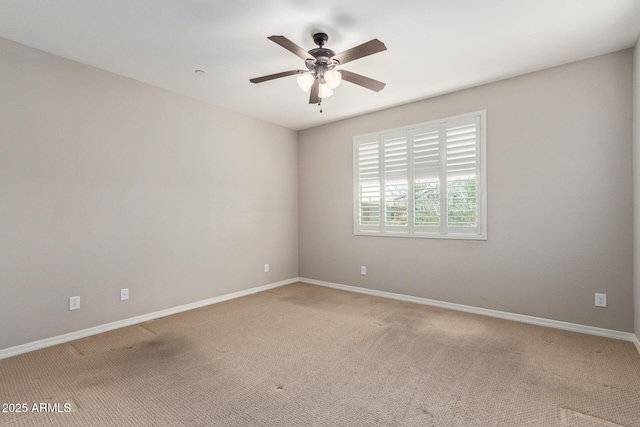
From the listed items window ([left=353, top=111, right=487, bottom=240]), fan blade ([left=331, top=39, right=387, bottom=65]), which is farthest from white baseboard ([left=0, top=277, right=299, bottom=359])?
fan blade ([left=331, top=39, right=387, bottom=65])

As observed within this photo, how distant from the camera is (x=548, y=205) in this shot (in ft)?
10.9

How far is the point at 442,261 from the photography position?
4062mm

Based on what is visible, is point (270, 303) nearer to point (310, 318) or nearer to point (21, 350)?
point (310, 318)

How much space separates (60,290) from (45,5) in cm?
241

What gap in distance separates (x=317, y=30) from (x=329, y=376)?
2746 millimetres

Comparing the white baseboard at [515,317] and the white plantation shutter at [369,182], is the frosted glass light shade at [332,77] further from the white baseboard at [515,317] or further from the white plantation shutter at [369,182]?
the white baseboard at [515,317]

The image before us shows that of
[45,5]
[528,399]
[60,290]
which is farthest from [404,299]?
[45,5]

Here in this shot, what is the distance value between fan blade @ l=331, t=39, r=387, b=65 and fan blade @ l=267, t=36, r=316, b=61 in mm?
225

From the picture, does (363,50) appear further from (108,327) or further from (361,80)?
(108,327)

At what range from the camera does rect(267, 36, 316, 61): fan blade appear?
7.10ft

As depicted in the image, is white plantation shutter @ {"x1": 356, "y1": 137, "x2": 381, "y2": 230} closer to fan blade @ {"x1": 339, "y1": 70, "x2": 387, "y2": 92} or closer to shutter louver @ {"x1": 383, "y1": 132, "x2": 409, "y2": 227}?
shutter louver @ {"x1": 383, "y1": 132, "x2": 409, "y2": 227}

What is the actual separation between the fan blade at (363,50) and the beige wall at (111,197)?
2.46 meters

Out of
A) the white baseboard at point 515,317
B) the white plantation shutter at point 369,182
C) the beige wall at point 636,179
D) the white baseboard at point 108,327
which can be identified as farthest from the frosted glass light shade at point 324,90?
the white baseboard at point 108,327

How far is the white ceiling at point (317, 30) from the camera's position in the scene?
2.32 meters
